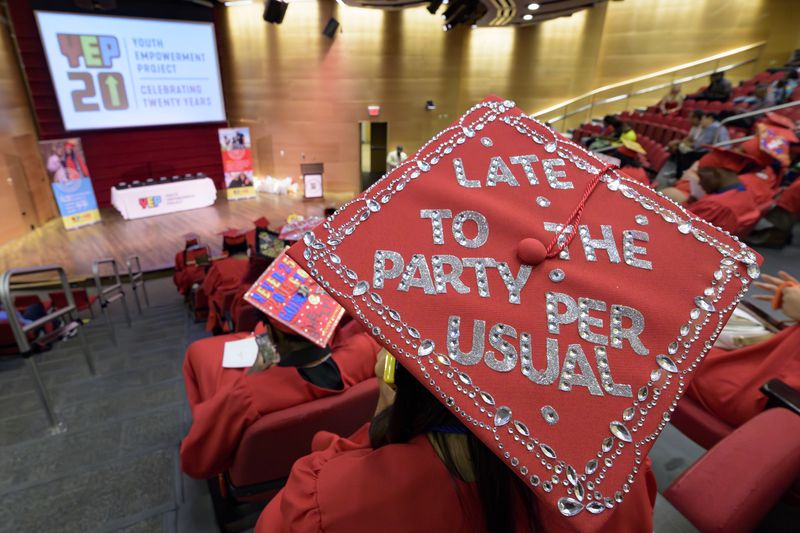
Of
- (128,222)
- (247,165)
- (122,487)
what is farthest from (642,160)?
(128,222)

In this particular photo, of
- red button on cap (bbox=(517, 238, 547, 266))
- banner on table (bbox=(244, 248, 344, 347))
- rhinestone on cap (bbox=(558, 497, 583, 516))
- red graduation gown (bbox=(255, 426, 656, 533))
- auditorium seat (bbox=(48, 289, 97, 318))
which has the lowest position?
auditorium seat (bbox=(48, 289, 97, 318))

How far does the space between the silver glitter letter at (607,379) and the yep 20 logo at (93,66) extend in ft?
37.8

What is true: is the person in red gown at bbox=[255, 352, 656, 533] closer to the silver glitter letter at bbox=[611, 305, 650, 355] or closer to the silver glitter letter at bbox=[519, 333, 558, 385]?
the silver glitter letter at bbox=[519, 333, 558, 385]

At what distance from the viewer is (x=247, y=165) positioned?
1083 cm

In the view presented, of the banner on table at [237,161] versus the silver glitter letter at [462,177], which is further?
the banner on table at [237,161]

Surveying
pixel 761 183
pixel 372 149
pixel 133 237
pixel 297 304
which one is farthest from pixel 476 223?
pixel 372 149

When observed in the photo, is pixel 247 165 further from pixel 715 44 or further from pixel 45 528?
pixel 715 44

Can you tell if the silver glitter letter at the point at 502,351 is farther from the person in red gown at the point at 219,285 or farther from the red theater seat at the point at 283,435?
the person in red gown at the point at 219,285

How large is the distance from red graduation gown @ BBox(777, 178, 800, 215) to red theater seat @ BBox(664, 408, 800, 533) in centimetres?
384

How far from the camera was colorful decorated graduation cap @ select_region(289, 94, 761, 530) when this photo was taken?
658 millimetres

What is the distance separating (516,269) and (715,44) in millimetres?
14166

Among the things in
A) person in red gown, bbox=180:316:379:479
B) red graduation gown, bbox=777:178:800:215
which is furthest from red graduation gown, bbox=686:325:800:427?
red graduation gown, bbox=777:178:800:215

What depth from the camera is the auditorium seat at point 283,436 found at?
159 cm

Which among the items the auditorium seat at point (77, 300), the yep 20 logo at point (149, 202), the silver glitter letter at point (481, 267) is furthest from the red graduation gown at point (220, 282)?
the yep 20 logo at point (149, 202)
